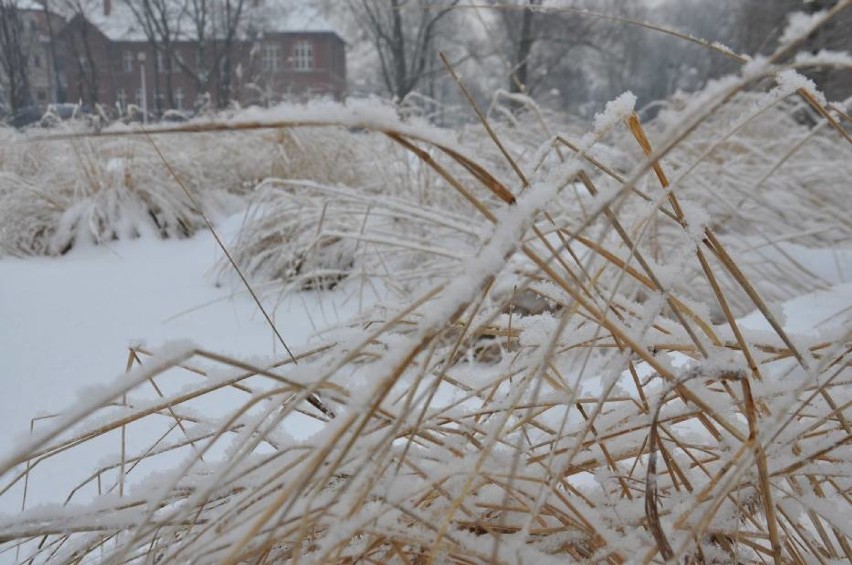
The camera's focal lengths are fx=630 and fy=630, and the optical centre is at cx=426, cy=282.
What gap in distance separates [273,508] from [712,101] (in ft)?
0.85

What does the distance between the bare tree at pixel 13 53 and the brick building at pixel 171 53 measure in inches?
33.4

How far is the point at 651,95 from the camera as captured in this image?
2156 centimetres

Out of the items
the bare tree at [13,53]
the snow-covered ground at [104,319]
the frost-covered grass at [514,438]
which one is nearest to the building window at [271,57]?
the bare tree at [13,53]

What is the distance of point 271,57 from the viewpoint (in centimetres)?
1956

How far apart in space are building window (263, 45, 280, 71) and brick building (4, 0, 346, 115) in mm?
61

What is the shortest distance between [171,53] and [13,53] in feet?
15.4

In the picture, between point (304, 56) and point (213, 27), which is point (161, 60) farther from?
point (304, 56)

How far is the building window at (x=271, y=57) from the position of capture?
17.4m

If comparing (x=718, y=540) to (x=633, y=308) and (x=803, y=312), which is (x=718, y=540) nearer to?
(x=633, y=308)

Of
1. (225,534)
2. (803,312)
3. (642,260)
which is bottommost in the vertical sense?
(803,312)

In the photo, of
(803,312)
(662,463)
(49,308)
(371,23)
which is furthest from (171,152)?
(371,23)

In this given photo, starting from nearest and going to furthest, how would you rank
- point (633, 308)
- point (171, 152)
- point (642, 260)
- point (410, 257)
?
1. point (642, 260)
2. point (633, 308)
3. point (410, 257)
4. point (171, 152)

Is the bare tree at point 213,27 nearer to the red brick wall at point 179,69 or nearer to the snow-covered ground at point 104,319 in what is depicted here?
the red brick wall at point 179,69

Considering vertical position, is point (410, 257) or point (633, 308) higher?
point (633, 308)
